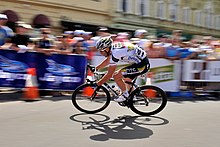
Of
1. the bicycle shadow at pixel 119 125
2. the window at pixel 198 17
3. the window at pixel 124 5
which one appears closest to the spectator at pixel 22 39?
the bicycle shadow at pixel 119 125

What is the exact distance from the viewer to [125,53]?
6.69 meters

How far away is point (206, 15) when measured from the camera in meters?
37.5

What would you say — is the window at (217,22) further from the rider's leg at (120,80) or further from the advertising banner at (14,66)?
the rider's leg at (120,80)

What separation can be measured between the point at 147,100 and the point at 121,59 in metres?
1.04

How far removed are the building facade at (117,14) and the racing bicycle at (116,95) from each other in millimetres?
9971

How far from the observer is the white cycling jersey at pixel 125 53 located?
6.63 metres

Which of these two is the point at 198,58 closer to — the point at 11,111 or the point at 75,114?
the point at 75,114

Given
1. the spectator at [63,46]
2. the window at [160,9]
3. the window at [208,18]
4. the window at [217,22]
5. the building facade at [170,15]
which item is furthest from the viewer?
the window at [217,22]

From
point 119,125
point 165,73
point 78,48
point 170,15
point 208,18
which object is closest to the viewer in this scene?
point 119,125

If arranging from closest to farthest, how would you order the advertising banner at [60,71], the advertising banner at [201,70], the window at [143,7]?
1. the advertising banner at [60,71]
2. the advertising banner at [201,70]
3. the window at [143,7]

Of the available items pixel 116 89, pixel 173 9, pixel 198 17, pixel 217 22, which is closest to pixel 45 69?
pixel 116 89

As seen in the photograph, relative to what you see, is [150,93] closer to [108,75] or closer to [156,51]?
[108,75]

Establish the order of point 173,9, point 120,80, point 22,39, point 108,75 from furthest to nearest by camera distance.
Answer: point 173,9
point 22,39
point 120,80
point 108,75

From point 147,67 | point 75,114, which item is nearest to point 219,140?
point 147,67
